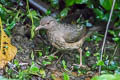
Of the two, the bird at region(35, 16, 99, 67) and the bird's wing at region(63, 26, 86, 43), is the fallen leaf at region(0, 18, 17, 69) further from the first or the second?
the bird's wing at region(63, 26, 86, 43)

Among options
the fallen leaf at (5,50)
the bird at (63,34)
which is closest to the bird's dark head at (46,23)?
the bird at (63,34)

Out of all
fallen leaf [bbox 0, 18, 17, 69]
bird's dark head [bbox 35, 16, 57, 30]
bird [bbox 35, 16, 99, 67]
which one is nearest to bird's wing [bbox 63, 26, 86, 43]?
bird [bbox 35, 16, 99, 67]

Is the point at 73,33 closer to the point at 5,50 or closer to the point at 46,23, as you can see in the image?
the point at 46,23

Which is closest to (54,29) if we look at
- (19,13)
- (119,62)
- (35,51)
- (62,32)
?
(62,32)

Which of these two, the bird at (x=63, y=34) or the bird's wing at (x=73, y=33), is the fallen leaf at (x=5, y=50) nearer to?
the bird at (x=63, y=34)

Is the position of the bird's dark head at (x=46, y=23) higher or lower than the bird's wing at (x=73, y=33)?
higher

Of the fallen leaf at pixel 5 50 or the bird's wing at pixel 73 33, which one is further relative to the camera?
the bird's wing at pixel 73 33

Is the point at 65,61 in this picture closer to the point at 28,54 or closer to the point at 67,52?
the point at 67,52

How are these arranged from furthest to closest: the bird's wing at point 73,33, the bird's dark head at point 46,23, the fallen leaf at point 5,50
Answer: the bird's wing at point 73,33 → the bird's dark head at point 46,23 → the fallen leaf at point 5,50
